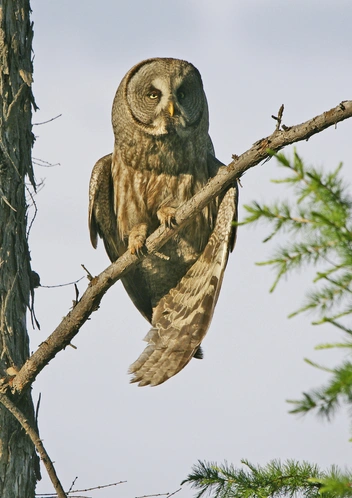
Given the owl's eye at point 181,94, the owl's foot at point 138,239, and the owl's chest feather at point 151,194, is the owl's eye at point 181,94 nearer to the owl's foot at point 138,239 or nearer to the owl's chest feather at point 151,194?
the owl's chest feather at point 151,194

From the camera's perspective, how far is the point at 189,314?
7.63 m

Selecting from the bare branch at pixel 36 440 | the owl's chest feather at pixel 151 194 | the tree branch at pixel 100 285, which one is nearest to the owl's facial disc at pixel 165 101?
the owl's chest feather at pixel 151 194

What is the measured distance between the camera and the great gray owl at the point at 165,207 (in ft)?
24.2

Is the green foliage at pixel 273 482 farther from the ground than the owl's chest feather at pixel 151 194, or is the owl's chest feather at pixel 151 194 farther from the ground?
the owl's chest feather at pixel 151 194

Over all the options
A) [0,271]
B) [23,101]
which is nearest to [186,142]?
[23,101]

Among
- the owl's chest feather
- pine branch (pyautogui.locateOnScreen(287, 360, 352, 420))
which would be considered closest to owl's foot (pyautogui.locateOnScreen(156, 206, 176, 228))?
the owl's chest feather

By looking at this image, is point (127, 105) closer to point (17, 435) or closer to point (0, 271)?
point (0, 271)

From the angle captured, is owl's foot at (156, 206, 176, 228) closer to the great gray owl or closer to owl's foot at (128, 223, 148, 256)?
the great gray owl

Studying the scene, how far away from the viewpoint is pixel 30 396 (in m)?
6.09

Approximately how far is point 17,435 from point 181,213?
2029 mm

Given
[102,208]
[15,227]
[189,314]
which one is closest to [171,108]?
[102,208]

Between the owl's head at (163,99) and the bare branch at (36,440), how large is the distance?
3.14 m

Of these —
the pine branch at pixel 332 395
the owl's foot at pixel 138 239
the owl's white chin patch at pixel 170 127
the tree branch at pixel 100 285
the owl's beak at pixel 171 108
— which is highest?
the owl's beak at pixel 171 108

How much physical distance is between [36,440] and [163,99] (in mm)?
3810
